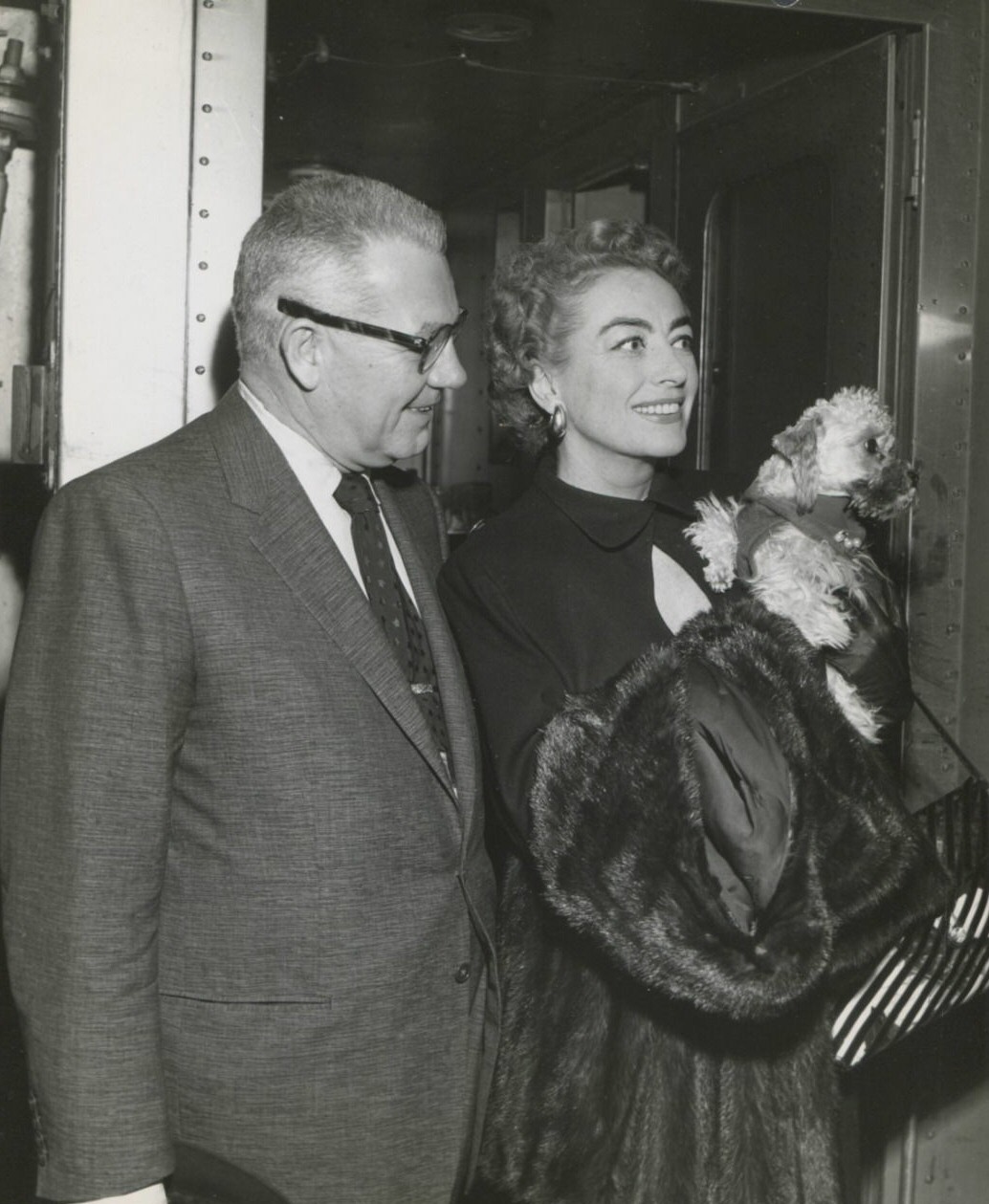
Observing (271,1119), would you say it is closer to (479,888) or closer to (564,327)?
(479,888)

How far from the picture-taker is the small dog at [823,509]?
2.28m

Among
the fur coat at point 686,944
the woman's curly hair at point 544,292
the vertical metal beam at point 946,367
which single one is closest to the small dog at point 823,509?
the fur coat at point 686,944

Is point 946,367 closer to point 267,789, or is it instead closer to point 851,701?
point 851,701

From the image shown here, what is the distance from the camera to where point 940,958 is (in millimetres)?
2219

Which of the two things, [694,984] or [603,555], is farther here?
[603,555]

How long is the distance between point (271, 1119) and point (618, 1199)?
63 centimetres

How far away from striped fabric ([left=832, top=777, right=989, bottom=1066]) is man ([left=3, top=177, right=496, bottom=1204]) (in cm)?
64

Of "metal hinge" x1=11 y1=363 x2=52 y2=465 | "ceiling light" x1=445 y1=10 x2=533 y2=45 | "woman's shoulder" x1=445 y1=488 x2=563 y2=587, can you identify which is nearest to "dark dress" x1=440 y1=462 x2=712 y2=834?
"woman's shoulder" x1=445 y1=488 x2=563 y2=587

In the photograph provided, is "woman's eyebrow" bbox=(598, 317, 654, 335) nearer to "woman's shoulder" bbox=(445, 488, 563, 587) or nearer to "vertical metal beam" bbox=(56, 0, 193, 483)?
"woman's shoulder" bbox=(445, 488, 563, 587)

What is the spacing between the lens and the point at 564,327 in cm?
233

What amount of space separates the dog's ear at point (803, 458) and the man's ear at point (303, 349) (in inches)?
37.5

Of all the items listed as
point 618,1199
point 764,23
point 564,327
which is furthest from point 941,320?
point 618,1199

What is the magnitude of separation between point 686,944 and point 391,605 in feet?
2.33

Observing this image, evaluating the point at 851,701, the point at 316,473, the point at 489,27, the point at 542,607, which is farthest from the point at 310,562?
the point at 489,27
